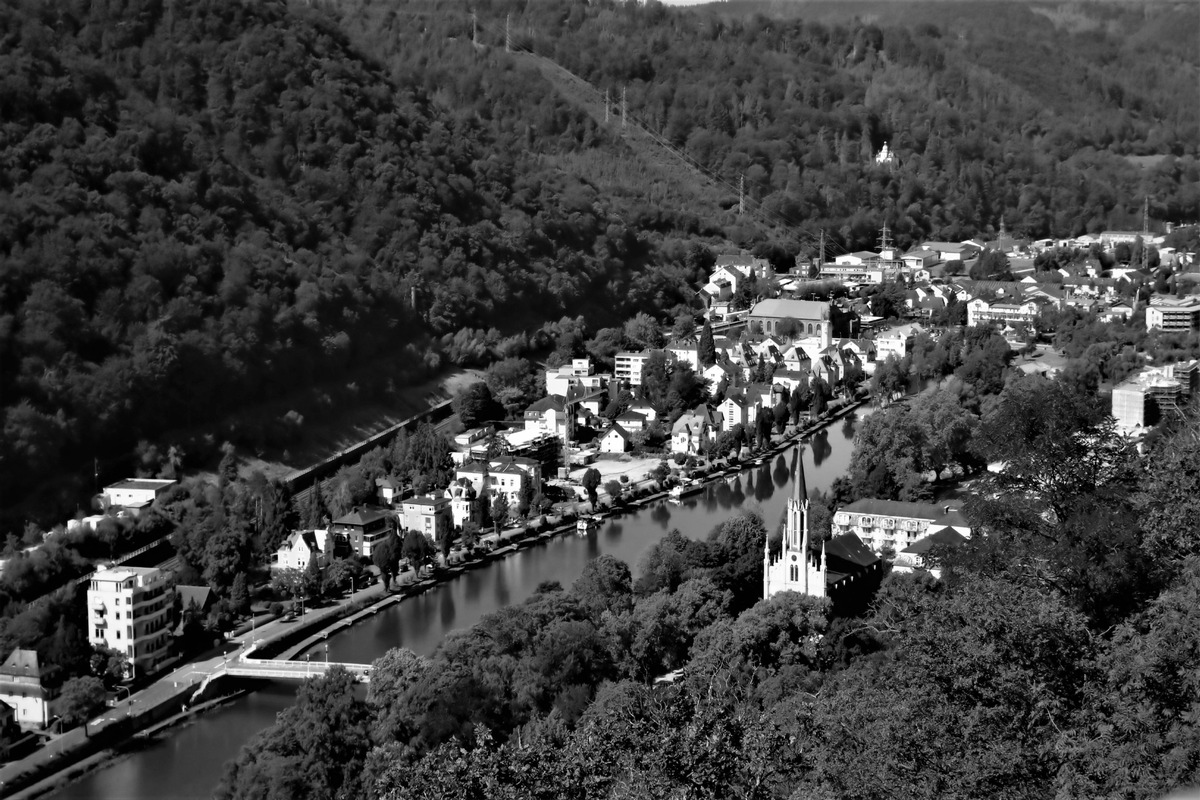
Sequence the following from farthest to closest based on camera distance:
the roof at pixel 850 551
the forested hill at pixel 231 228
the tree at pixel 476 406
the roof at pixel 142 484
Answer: the tree at pixel 476 406 < the forested hill at pixel 231 228 < the roof at pixel 142 484 < the roof at pixel 850 551

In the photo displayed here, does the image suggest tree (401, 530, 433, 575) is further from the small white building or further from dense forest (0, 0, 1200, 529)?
dense forest (0, 0, 1200, 529)

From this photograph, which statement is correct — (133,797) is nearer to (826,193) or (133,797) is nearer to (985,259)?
(985,259)

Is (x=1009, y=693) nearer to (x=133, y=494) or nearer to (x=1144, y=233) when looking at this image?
(x=133, y=494)

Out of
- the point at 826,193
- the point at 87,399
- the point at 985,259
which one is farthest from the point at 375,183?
the point at 826,193

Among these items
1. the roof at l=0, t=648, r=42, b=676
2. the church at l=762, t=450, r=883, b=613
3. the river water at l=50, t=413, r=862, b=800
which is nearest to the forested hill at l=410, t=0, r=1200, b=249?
the river water at l=50, t=413, r=862, b=800

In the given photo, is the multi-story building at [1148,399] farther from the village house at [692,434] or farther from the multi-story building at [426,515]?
the multi-story building at [426,515]

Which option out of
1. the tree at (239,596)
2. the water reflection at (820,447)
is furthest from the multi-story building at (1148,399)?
the tree at (239,596)
